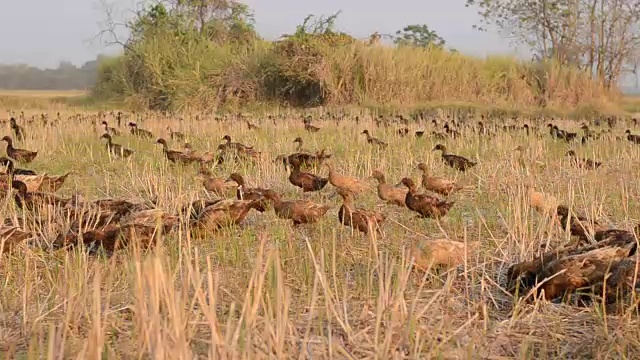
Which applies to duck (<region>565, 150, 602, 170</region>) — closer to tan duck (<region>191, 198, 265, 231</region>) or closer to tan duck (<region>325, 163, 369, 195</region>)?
tan duck (<region>325, 163, 369, 195</region>)

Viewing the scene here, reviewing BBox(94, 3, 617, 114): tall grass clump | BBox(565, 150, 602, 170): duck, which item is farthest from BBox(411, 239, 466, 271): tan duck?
BBox(94, 3, 617, 114): tall grass clump

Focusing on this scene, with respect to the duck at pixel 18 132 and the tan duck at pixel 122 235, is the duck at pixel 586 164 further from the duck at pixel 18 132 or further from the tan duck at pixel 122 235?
the duck at pixel 18 132

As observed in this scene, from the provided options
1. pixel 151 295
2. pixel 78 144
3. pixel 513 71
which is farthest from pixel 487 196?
pixel 513 71

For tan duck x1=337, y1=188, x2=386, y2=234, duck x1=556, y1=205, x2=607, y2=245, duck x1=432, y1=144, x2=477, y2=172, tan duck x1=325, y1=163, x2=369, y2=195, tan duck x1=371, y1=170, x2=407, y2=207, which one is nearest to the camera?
duck x1=556, y1=205, x2=607, y2=245

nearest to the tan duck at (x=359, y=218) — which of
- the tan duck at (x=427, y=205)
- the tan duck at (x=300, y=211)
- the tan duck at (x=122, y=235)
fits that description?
the tan duck at (x=300, y=211)

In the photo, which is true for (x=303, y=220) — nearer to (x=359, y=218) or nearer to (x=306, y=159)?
(x=359, y=218)

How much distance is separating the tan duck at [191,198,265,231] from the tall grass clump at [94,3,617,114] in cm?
1609

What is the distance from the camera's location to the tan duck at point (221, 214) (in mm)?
3932

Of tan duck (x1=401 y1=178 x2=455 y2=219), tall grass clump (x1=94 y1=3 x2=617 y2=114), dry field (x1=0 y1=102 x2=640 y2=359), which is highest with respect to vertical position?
tall grass clump (x1=94 y1=3 x2=617 y2=114)

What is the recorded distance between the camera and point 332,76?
21109 mm

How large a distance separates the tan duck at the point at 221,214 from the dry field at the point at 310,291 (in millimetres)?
82

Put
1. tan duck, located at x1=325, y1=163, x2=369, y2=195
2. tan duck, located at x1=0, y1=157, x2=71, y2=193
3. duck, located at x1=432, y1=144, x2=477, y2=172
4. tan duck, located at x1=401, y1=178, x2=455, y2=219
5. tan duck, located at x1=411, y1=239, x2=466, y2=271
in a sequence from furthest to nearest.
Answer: duck, located at x1=432, y1=144, x2=477, y2=172, tan duck, located at x1=325, y1=163, x2=369, y2=195, tan duck, located at x1=0, y1=157, x2=71, y2=193, tan duck, located at x1=401, y1=178, x2=455, y2=219, tan duck, located at x1=411, y1=239, x2=466, y2=271

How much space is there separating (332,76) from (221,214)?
1754cm

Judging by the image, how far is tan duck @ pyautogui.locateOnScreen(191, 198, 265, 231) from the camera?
155 inches
